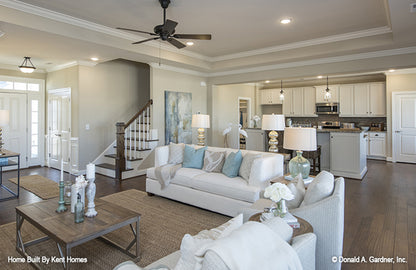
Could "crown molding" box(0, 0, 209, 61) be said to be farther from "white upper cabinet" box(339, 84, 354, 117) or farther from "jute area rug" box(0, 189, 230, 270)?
"white upper cabinet" box(339, 84, 354, 117)

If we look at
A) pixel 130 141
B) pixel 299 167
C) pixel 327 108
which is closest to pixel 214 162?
pixel 299 167

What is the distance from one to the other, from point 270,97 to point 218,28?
6229 mm

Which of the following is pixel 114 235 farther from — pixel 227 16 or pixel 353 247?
pixel 227 16

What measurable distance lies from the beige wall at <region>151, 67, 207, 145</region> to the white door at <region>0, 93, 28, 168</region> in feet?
11.9

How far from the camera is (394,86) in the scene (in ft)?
25.2

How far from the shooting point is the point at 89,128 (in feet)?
20.7

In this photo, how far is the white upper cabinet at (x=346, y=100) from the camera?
866cm

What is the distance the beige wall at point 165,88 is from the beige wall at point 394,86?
5756 millimetres

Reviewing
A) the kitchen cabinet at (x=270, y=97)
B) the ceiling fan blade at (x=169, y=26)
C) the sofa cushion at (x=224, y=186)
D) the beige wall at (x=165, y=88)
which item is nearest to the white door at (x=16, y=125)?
the beige wall at (x=165, y=88)

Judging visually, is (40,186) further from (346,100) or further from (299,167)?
(346,100)

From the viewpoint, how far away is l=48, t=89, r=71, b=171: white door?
6.45 m

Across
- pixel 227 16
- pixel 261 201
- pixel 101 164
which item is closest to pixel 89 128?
pixel 101 164

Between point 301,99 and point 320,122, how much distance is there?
1108mm

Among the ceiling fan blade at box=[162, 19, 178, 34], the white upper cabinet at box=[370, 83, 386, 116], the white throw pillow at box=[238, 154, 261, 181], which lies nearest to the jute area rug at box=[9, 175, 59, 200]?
the white throw pillow at box=[238, 154, 261, 181]
